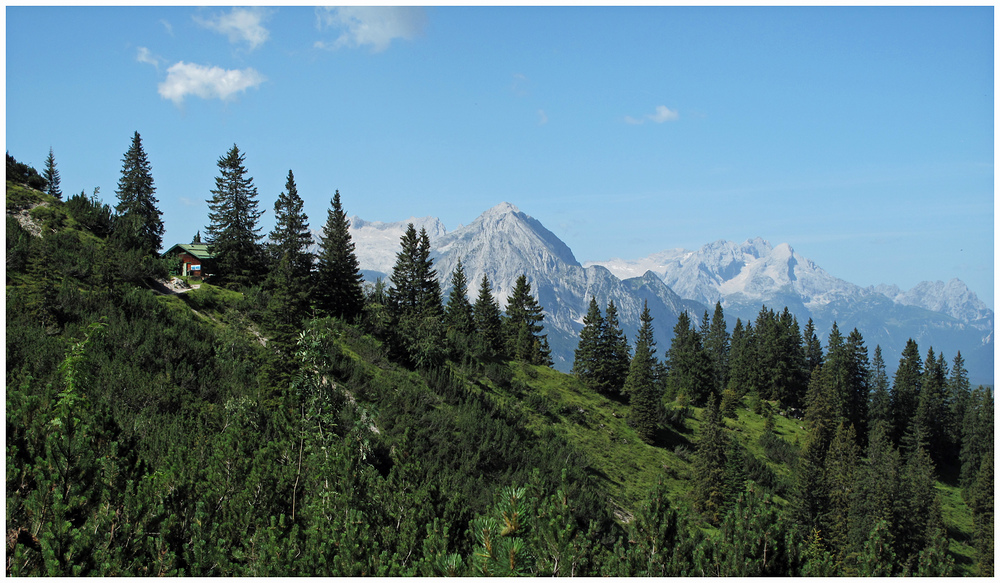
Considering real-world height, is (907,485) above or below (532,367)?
below

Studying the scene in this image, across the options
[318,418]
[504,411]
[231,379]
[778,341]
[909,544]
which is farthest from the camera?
[778,341]

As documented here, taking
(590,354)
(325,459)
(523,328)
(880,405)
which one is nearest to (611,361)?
(590,354)

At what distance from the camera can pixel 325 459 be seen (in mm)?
11852

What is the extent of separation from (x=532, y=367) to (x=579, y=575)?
48.4m

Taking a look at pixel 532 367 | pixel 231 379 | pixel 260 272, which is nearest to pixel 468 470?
pixel 231 379

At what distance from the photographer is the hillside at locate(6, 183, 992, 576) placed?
26.1ft

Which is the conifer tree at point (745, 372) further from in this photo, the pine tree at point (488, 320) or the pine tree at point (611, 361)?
the pine tree at point (488, 320)

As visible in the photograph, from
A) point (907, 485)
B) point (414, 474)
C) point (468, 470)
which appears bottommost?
point (907, 485)

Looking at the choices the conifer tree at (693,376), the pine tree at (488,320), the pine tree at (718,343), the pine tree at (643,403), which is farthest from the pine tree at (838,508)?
the pine tree at (718,343)

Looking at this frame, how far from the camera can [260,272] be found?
53750 mm

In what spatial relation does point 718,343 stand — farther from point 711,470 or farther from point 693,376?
point 711,470

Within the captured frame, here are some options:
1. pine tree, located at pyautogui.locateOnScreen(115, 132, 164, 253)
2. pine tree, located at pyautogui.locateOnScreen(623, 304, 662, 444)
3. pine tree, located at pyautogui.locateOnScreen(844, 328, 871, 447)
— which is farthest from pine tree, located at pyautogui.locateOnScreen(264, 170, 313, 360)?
pine tree, located at pyautogui.locateOnScreen(844, 328, 871, 447)

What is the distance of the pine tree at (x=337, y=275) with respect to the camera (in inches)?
2048

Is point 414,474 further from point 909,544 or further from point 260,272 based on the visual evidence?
point 260,272
